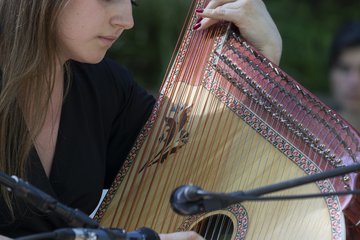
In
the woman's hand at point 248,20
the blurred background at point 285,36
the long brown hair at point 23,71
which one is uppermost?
the blurred background at point 285,36

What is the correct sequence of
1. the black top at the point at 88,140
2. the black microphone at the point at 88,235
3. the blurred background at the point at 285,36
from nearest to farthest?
the black microphone at the point at 88,235, the black top at the point at 88,140, the blurred background at the point at 285,36

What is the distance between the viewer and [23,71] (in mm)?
2125

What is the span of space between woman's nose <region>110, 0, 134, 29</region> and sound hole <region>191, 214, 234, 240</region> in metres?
0.53

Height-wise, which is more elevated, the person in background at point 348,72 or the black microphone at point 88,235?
the person in background at point 348,72

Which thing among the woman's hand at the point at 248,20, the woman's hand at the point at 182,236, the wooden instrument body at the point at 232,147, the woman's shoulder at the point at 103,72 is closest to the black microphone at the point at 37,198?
the woman's hand at the point at 182,236

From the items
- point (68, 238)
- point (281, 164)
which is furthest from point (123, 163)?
point (68, 238)

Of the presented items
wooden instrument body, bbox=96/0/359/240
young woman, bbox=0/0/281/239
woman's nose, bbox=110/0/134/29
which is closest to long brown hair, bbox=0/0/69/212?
young woman, bbox=0/0/281/239

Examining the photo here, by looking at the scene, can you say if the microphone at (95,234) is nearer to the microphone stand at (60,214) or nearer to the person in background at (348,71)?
the microphone stand at (60,214)

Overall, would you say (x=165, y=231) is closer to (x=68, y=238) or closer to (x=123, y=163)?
(x=123, y=163)

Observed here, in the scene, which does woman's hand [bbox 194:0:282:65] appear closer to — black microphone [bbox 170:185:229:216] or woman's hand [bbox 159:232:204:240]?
woman's hand [bbox 159:232:204:240]

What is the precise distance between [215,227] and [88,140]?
43 cm

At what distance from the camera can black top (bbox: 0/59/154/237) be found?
2.14 metres

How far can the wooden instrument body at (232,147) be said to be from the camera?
2.03 metres

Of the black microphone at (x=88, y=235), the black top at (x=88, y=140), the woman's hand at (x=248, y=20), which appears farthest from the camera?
the woman's hand at (x=248, y=20)
